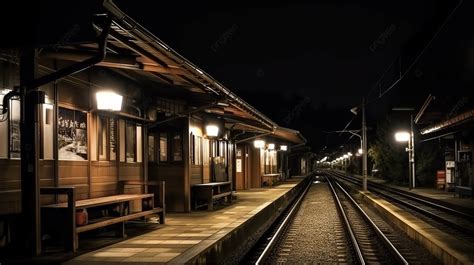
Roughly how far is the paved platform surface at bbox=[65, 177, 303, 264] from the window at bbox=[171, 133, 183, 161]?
1.72m

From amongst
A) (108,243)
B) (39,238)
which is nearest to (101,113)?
(108,243)

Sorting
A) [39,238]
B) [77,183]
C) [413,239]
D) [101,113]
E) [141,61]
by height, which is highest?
[141,61]

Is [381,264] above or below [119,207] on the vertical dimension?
below

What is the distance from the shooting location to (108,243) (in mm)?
10828

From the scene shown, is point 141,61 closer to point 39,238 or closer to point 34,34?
point 34,34

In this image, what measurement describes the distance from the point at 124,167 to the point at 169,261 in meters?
5.82

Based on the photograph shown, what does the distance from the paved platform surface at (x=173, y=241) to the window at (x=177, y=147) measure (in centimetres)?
172

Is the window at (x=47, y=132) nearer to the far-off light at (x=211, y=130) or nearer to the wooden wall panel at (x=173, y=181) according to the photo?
the wooden wall panel at (x=173, y=181)

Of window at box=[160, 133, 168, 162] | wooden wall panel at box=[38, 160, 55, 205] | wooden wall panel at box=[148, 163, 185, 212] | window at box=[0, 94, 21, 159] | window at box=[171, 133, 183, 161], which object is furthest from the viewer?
window at box=[160, 133, 168, 162]

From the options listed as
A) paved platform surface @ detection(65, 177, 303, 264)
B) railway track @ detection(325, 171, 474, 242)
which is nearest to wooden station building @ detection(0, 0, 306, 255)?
paved platform surface @ detection(65, 177, 303, 264)

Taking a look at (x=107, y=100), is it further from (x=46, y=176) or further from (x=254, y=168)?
(x=254, y=168)

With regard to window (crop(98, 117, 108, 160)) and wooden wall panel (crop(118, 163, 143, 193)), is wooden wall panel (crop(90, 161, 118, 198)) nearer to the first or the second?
window (crop(98, 117, 108, 160))

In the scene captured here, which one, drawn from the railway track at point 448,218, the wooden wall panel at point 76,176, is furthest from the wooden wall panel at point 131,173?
the railway track at point 448,218

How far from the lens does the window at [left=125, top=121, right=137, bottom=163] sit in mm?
14305
